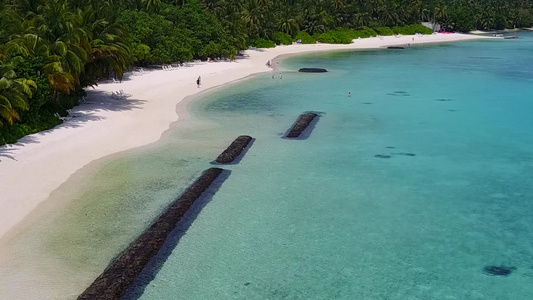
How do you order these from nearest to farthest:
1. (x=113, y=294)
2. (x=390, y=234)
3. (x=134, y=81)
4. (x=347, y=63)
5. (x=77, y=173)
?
1. (x=113, y=294)
2. (x=390, y=234)
3. (x=77, y=173)
4. (x=134, y=81)
5. (x=347, y=63)

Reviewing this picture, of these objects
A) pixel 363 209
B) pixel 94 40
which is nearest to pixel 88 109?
pixel 94 40

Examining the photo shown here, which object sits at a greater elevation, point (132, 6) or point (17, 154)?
point (132, 6)

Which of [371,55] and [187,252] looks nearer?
[187,252]

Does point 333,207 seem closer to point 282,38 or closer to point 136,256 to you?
point 136,256

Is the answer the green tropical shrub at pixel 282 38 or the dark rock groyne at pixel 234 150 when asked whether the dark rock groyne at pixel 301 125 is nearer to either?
the dark rock groyne at pixel 234 150

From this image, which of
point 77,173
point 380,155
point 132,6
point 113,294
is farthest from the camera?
point 132,6

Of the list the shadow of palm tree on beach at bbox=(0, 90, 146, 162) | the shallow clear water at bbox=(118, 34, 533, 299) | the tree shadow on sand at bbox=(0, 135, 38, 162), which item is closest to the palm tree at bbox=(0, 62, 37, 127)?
the tree shadow on sand at bbox=(0, 135, 38, 162)

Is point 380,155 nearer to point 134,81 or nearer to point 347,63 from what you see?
point 134,81

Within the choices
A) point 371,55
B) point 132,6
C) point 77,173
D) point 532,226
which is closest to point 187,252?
point 77,173
